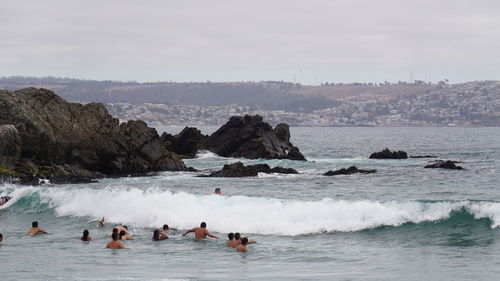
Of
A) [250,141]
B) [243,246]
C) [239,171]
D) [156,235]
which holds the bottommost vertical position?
[239,171]

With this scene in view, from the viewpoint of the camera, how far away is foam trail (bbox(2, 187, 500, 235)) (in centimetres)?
3303

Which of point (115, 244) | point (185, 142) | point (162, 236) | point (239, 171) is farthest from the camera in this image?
point (185, 142)

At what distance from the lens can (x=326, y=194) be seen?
45594 millimetres

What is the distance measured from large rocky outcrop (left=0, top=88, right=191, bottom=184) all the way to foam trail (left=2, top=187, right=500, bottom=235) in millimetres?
12869

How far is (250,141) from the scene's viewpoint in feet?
260

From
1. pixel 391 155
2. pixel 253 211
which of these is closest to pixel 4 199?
pixel 253 211

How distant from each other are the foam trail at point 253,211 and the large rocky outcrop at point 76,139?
42.2ft

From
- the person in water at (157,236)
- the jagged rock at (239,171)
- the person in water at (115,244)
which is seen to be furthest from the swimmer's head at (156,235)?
the jagged rock at (239,171)

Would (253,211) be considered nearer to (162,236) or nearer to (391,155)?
(162,236)

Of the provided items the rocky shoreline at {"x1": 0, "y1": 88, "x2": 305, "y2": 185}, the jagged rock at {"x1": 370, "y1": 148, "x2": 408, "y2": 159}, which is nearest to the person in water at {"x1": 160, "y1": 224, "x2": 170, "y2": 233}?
the rocky shoreline at {"x1": 0, "y1": 88, "x2": 305, "y2": 185}

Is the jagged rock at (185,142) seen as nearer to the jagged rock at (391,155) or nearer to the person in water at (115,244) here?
the jagged rock at (391,155)

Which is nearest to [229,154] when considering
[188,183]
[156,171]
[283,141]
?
[283,141]

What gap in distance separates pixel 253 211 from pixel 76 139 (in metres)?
23.7

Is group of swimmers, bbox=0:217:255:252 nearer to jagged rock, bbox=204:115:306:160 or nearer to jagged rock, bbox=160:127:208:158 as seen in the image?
jagged rock, bbox=204:115:306:160
